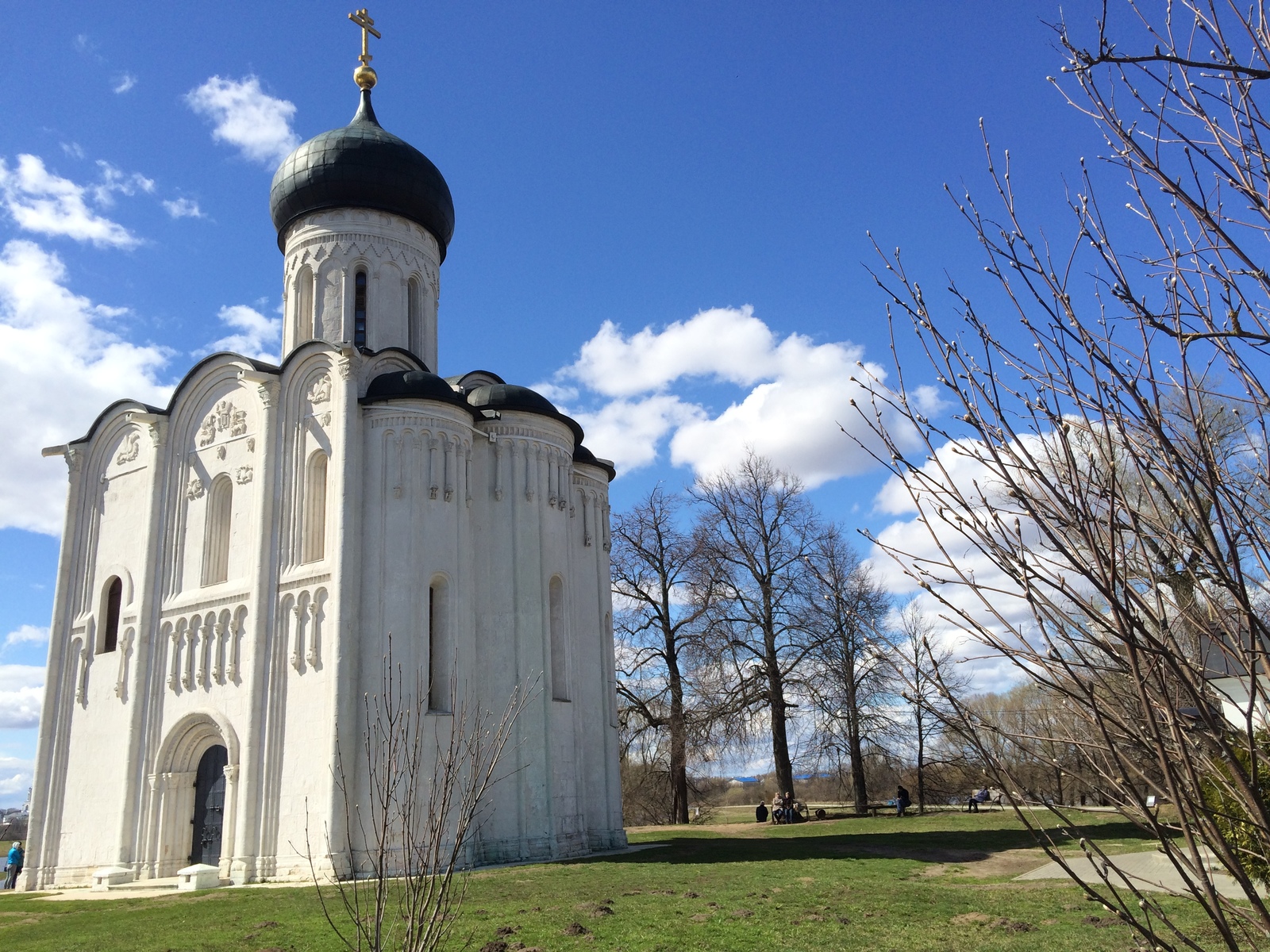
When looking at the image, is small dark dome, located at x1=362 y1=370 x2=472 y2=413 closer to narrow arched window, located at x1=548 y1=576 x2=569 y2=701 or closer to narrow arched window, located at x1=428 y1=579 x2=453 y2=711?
narrow arched window, located at x1=428 y1=579 x2=453 y2=711

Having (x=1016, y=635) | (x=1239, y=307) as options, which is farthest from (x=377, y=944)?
(x=1239, y=307)

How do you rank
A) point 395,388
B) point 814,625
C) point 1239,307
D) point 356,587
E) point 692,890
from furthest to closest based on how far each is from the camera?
point 814,625, point 395,388, point 356,587, point 692,890, point 1239,307

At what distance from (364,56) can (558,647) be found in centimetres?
1464

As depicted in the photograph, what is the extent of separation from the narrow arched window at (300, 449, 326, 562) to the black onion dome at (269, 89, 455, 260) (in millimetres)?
6407

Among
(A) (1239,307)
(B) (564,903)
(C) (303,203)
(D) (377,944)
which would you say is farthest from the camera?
(C) (303,203)

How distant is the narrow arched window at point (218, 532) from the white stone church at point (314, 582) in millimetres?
45

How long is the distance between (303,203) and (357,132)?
1.92 m

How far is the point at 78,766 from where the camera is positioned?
19.0m

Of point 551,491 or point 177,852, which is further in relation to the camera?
point 551,491

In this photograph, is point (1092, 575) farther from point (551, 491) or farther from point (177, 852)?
point (177, 852)

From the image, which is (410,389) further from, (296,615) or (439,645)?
(439,645)

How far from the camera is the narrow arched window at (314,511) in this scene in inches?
686

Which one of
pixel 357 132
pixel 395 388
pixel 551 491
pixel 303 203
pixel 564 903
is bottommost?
pixel 564 903

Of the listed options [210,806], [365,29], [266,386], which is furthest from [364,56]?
[210,806]
